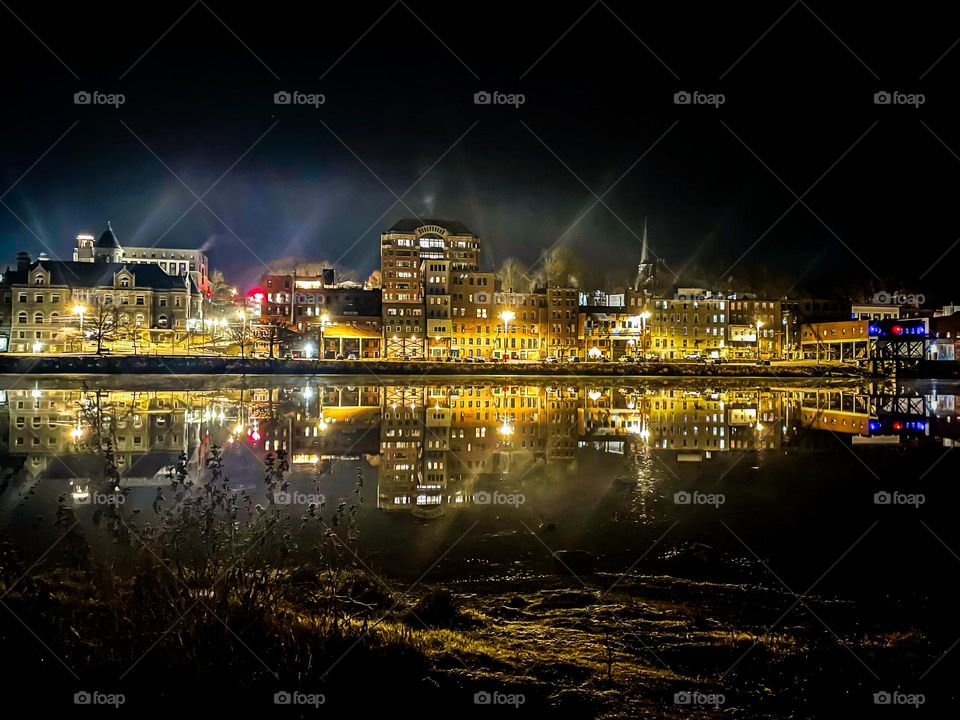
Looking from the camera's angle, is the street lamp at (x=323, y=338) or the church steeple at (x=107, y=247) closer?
the street lamp at (x=323, y=338)

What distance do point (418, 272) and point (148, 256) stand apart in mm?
75202

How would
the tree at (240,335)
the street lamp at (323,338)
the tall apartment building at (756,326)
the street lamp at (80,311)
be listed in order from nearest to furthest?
1. the tree at (240,335)
2. the street lamp at (80,311)
3. the street lamp at (323,338)
4. the tall apartment building at (756,326)

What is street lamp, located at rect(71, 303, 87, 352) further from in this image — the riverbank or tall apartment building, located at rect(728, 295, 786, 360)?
tall apartment building, located at rect(728, 295, 786, 360)

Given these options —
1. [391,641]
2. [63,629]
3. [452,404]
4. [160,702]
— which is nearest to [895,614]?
[391,641]

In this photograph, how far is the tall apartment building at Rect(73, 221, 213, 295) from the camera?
4955 inches

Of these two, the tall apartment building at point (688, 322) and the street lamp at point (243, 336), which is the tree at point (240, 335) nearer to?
the street lamp at point (243, 336)

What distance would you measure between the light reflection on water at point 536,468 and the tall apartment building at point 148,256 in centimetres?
10469

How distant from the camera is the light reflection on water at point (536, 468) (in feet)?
33.6

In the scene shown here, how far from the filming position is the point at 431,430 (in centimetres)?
2456

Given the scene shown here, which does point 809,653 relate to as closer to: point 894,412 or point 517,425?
point 517,425

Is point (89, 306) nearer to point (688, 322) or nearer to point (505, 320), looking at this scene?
point (505, 320)

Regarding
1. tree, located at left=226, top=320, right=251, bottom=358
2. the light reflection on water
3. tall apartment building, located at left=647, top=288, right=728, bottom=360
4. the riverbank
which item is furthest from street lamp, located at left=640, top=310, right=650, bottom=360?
the light reflection on water

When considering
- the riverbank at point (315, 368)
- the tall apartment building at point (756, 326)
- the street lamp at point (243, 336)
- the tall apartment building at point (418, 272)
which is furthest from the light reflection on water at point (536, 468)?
the tall apartment building at point (756, 326)

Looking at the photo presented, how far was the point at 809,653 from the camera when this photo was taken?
630 cm
